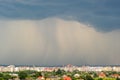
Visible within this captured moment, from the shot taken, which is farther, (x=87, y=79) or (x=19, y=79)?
(x=19, y=79)

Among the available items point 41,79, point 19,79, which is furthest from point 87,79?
point 19,79

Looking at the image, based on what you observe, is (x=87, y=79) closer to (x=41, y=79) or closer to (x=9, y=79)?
(x=41, y=79)

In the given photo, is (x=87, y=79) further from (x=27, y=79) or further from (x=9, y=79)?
(x=9, y=79)

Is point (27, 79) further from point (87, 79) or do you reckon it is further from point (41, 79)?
point (87, 79)

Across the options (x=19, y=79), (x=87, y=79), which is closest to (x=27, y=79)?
(x=19, y=79)
